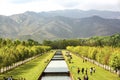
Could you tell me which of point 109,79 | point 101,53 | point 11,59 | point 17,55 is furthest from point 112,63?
point 17,55

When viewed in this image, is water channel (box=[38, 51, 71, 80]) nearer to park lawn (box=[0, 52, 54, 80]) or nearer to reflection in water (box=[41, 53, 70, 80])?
reflection in water (box=[41, 53, 70, 80])

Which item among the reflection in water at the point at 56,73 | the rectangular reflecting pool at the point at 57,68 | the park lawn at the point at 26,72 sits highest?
the park lawn at the point at 26,72

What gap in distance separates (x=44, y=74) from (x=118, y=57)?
1574 centimetres

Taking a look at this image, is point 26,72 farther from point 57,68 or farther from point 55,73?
point 57,68

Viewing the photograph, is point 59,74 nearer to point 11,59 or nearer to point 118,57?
point 118,57

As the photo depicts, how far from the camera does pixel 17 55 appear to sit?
83688mm

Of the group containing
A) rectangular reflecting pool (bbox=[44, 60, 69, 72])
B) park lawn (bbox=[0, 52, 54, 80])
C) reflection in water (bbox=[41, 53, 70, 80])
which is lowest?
rectangular reflecting pool (bbox=[44, 60, 69, 72])

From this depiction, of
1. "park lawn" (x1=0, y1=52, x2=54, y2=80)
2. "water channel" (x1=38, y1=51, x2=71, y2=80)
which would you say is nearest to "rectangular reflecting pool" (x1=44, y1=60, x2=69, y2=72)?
"water channel" (x1=38, y1=51, x2=71, y2=80)

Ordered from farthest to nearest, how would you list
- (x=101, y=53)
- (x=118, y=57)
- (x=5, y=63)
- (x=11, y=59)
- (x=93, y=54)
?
(x=93, y=54) → (x=101, y=53) → (x=11, y=59) → (x=5, y=63) → (x=118, y=57)

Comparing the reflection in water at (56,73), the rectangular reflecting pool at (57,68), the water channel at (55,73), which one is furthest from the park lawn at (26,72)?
the rectangular reflecting pool at (57,68)

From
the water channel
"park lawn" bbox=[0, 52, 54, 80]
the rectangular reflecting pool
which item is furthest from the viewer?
the rectangular reflecting pool

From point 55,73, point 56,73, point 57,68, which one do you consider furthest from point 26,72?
point 57,68

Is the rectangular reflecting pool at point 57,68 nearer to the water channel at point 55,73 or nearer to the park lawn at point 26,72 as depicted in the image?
the water channel at point 55,73

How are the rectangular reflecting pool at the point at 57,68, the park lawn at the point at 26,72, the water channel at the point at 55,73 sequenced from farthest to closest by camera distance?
1. the rectangular reflecting pool at the point at 57,68
2. the water channel at the point at 55,73
3. the park lawn at the point at 26,72
